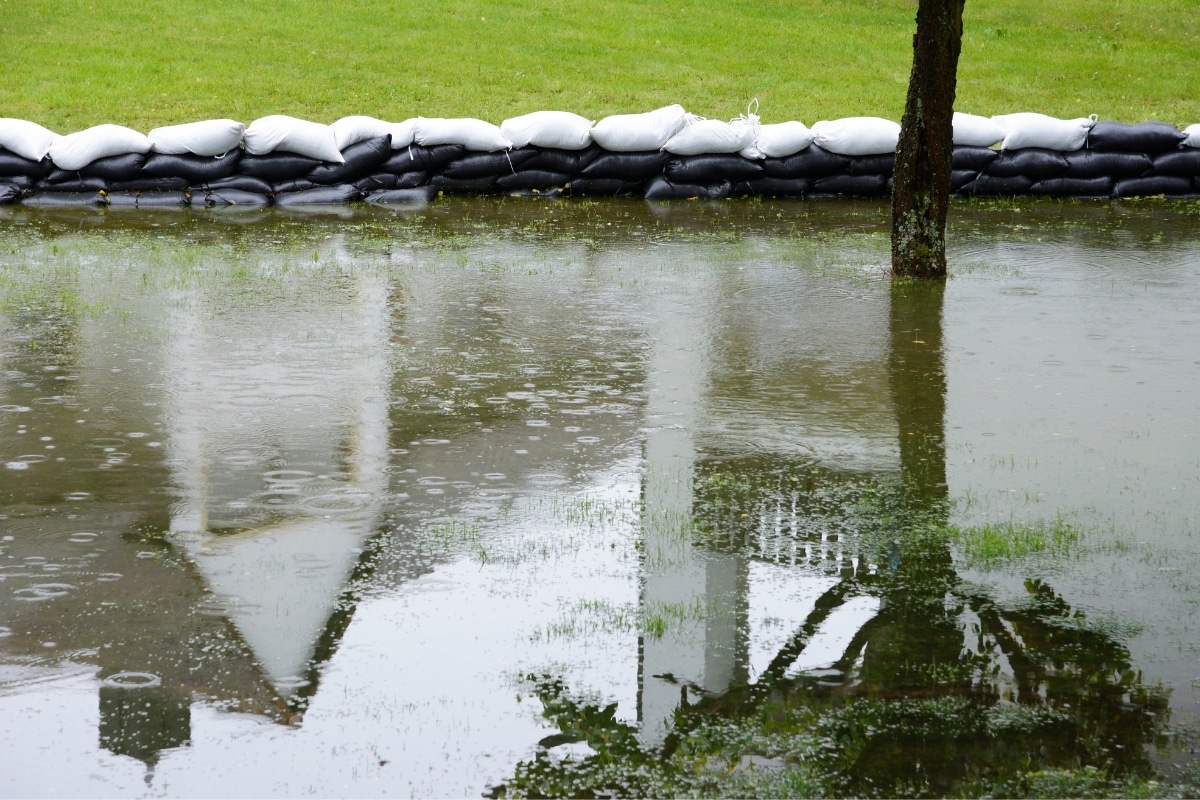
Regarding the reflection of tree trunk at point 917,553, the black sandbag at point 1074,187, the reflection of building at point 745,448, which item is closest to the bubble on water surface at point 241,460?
the reflection of building at point 745,448

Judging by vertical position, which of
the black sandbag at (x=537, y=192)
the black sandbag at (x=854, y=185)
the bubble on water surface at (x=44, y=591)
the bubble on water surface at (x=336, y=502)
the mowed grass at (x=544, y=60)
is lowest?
the bubble on water surface at (x=44, y=591)

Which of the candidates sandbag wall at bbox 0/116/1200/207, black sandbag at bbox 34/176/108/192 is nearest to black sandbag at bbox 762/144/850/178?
sandbag wall at bbox 0/116/1200/207

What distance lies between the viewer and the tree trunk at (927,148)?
29.0 feet

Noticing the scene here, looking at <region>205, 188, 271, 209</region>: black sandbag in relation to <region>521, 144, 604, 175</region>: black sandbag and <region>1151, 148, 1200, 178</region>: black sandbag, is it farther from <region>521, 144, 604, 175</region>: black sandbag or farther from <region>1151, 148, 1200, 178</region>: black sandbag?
<region>1151, 148, 1200, 178</region>: black sandbag

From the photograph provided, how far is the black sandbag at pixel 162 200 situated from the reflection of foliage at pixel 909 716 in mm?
9459

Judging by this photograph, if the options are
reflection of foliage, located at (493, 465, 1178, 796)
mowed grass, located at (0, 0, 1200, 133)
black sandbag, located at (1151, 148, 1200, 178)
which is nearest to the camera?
reflection of foliage, located at (493, 465, 1178, 796)

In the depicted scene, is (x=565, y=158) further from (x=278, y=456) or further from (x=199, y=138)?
(x=278, y=456)

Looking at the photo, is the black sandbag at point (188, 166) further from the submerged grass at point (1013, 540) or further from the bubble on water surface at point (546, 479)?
the submerged grass at point (1013, 540)

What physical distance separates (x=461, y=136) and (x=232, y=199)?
2260mm

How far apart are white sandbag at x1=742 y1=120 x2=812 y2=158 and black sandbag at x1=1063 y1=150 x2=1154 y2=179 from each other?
2.69 metres

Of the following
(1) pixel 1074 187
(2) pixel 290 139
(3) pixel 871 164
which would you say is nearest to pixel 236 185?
(2) pixel 290 139

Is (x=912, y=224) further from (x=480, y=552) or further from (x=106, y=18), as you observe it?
(x=106, y=18)

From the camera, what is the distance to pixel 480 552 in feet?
14.8

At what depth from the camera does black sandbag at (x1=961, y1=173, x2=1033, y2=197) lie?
43.7ft
